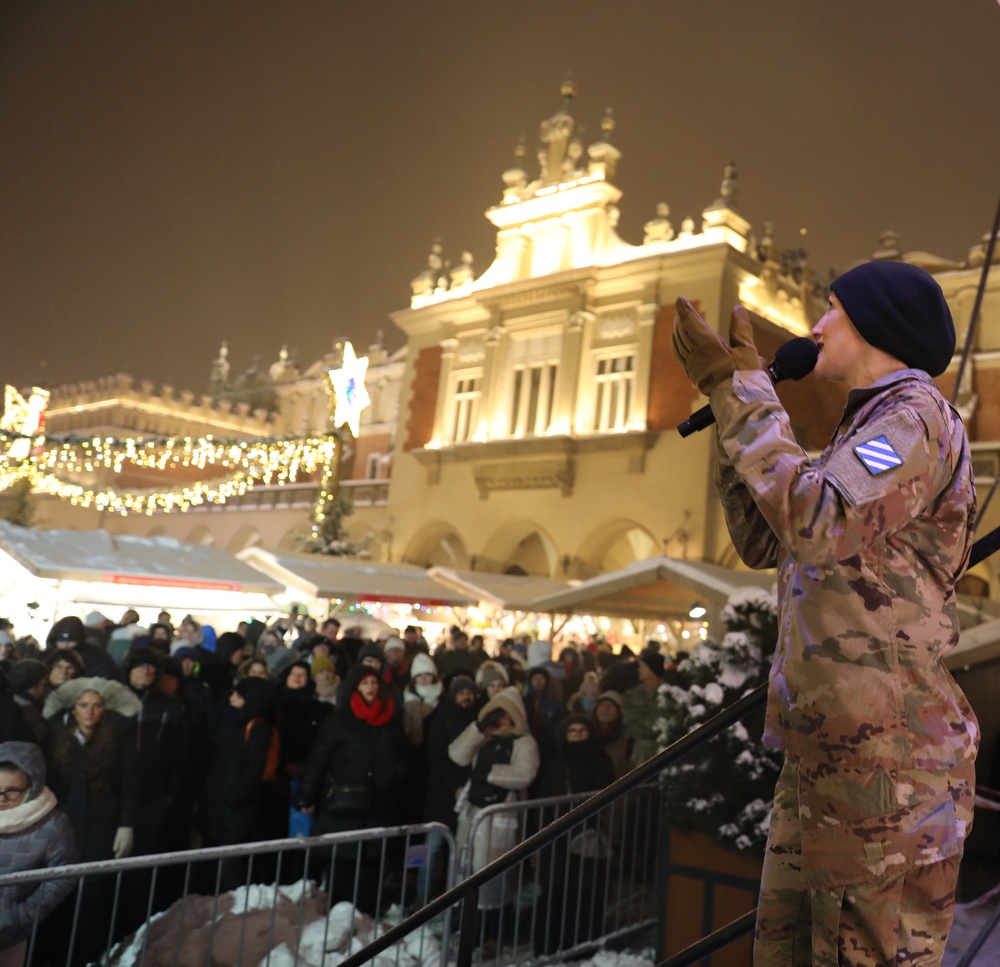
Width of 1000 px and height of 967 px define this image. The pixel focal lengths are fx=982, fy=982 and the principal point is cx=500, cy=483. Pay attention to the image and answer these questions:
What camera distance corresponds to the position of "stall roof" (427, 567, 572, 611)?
17578 mm

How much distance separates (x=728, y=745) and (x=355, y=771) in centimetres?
220

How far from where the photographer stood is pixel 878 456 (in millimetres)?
1450

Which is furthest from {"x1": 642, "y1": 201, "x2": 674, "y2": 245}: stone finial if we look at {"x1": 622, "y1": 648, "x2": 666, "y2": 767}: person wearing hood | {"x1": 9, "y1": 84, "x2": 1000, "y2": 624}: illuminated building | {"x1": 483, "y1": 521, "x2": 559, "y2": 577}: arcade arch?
{"x1": 622, "y1": 648, "x2": 666, "y2": 767}: person wearing hood

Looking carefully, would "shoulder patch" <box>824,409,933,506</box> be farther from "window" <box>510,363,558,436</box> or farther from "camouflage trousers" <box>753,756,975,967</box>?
"window" <box>510,363,558,436</box>

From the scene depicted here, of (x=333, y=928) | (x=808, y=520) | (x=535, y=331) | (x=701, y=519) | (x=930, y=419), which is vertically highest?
(x=535, y=331)

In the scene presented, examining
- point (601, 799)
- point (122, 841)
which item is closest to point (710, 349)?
point (601, 799)

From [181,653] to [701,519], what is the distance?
14586 millimetres

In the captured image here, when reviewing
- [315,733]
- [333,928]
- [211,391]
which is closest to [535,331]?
[315,733]

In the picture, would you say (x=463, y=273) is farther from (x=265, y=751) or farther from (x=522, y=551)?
(x=265, y=751)

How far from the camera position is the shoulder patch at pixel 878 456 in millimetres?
1438

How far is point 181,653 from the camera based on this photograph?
8461 millimetres

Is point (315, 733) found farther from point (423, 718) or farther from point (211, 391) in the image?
point (211, 391)

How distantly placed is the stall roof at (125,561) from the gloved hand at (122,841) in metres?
7.92

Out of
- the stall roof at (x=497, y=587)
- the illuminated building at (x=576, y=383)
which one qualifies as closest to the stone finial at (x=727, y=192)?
the illuminated building at (x=576, y=383)
